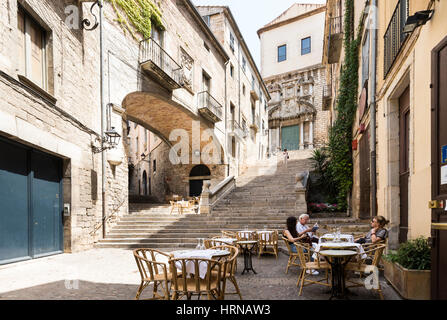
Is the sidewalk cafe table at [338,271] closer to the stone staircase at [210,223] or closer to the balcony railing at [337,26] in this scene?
the stone staircase at [210,223]

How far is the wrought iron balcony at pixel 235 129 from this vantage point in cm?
1923

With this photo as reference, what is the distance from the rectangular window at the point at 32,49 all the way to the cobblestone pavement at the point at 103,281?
13.2 ft

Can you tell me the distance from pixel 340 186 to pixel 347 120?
260 cm

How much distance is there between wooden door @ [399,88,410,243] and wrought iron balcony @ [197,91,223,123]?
10.6 m

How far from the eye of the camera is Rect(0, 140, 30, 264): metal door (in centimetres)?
→ 594

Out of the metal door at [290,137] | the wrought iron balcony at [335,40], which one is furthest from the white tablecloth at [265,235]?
the metal door at [290,137]

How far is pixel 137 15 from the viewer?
Answer: 448 inches

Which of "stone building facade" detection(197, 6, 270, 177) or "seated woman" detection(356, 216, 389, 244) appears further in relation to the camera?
"stone building facade" detection(197, 6, 270, 177)

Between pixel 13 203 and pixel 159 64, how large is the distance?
26.4ft

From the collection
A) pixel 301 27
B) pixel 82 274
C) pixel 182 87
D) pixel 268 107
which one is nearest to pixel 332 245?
pixel 82 274

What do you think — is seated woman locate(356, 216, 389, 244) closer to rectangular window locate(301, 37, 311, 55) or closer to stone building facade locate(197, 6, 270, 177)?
stone building facade locate(197, 6, 270, 177)

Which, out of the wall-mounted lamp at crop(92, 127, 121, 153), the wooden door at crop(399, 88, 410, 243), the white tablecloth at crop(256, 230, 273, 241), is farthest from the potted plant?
the wall-mounted lamp at crop(92, 127, 121, 153)

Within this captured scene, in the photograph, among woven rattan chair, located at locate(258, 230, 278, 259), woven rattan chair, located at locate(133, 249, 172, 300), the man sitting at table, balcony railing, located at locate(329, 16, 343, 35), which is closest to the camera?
woven rattan chair, located at locate(133, 249, 172, 300)

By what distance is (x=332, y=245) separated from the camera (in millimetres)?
4469
